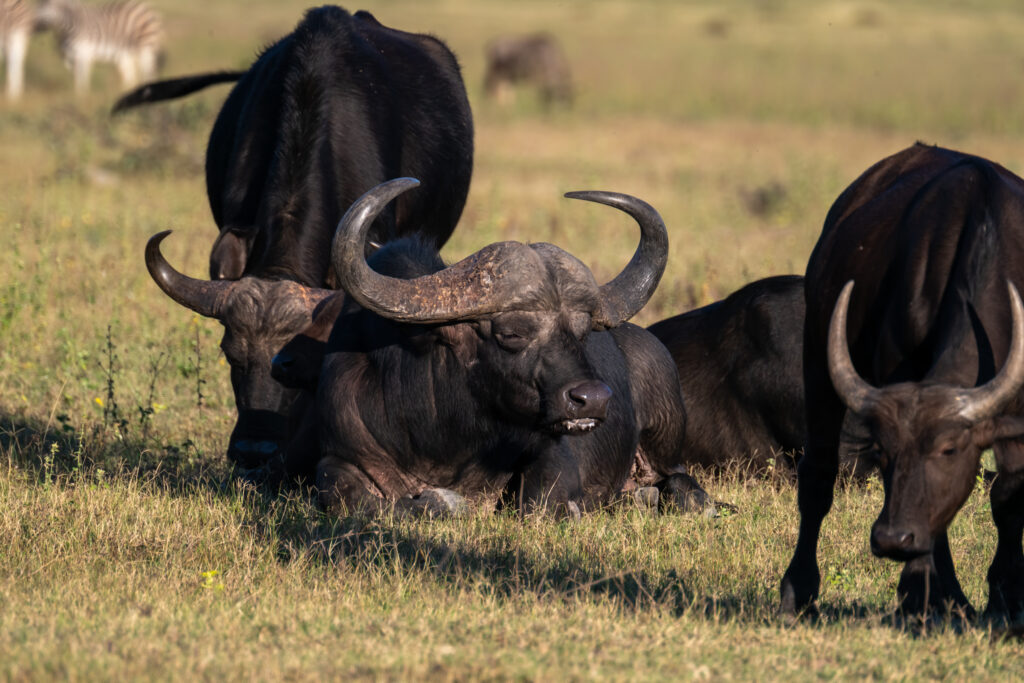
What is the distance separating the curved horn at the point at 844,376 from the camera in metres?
4.40

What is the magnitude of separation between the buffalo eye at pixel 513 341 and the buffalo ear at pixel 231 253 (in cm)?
207

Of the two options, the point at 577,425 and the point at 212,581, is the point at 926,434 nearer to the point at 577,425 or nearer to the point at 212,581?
the point at 577,425

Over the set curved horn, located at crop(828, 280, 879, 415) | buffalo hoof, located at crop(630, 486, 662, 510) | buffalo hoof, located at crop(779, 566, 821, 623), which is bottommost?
buffalo hoof, located at crop(630, 486, 662, 510)

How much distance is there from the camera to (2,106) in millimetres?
21984

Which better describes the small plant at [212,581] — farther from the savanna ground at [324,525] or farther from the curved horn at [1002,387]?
the curved horn at [1002,387]

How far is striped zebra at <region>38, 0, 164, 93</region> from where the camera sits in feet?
91.1

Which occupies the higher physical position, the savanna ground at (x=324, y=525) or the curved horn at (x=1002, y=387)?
the curved horn at (x=1002, y=387)

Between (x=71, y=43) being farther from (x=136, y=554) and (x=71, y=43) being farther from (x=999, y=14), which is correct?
(x=999, y=14)

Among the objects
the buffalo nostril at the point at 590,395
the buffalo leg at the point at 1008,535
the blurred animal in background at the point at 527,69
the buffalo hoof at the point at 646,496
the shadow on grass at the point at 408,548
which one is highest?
the blurred animal in background at the point at 527,69

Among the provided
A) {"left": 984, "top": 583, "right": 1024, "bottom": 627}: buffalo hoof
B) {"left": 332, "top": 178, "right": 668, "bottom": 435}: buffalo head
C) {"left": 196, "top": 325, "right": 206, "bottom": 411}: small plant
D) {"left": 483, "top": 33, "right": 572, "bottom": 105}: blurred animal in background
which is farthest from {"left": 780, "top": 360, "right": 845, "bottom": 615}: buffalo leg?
{"left": 483, "top": 33, "right": 572, "bottom": 105}: blurred animal in background

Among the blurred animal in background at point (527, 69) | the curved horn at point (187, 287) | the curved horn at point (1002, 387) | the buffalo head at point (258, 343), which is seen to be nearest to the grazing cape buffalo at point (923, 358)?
the curved horn at point (1002, 387)

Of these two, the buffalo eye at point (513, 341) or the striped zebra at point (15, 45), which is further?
the striped zebra at point (15, 45)

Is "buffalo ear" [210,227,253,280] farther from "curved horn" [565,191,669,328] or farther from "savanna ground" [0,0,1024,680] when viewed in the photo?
"curved horn" [565,191,669,328]

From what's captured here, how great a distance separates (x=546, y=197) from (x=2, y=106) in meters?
9.86
